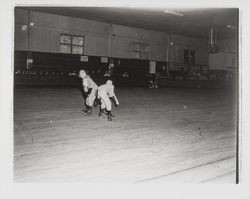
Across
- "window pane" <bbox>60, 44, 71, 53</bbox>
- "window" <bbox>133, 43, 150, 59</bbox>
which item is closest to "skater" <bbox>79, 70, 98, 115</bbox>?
"window pane" <bbox>60, 44, 71, 53</bbox>

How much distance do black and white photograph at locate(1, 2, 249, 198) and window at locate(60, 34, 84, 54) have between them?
0.04 metres

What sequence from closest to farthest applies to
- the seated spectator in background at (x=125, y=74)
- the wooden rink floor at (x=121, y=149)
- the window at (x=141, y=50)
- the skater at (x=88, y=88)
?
Result: the wooden rink floor at (x=121, y=149), the skater at (x=88, y=88), the seated spectator in background at (x=125, y=74), the window at (x=141, y=50)

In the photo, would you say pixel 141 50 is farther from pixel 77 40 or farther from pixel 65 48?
pixel 65 48

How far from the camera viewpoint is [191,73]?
1427cm

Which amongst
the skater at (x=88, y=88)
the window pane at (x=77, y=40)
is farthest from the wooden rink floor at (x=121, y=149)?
the window pane at (x=77, y=40)

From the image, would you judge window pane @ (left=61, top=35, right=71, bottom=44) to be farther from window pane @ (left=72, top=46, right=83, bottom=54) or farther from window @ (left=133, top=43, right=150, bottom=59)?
window @ (left=133, top=43, right=150, bottom=59)

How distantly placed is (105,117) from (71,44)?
6799mm

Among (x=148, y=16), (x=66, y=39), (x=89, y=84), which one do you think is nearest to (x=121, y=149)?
(x=89, y=84)

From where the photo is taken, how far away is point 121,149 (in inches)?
113

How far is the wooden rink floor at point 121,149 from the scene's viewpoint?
2.33 meters

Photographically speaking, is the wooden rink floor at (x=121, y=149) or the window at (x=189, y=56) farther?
the window at (x=189, y=56)

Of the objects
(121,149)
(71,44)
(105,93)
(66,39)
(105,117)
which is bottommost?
(121,149)

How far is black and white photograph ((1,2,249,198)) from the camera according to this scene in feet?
7.83

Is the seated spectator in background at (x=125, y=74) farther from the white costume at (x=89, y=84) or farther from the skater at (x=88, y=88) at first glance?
the white costume at (x=89, y=84)
